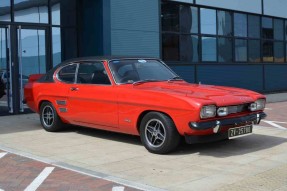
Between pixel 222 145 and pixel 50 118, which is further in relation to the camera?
pixel 50 118

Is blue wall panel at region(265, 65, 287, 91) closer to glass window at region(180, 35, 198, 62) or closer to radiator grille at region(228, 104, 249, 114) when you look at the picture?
glass window at region(180, 35, 198, 62)

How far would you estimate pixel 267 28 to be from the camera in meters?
20.1

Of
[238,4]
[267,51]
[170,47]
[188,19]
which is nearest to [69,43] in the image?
[170,47]

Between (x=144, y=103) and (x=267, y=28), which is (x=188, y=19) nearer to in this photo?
(x=267, y=28)

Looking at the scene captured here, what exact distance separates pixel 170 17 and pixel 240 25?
14.5 feet

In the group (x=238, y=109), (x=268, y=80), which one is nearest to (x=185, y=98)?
(x=238, y=109)

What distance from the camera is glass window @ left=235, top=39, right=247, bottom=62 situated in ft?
59.7

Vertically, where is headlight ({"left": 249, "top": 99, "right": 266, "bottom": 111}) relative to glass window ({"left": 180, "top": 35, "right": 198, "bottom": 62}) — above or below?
below

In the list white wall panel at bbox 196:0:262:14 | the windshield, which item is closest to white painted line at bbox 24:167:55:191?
the windshield

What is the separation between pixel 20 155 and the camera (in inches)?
269

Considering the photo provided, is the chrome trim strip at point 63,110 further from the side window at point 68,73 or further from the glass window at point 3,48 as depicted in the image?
the glass window at point 3,48

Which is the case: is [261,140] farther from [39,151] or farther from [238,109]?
[39,151]

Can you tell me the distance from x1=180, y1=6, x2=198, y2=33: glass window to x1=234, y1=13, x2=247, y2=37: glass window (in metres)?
2.53

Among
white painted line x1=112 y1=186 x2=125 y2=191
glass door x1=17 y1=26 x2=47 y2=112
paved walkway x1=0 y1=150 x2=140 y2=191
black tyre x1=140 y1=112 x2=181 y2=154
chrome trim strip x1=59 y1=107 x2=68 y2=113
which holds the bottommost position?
white painted line x1=112 y1=186 x2=125 y2=191
